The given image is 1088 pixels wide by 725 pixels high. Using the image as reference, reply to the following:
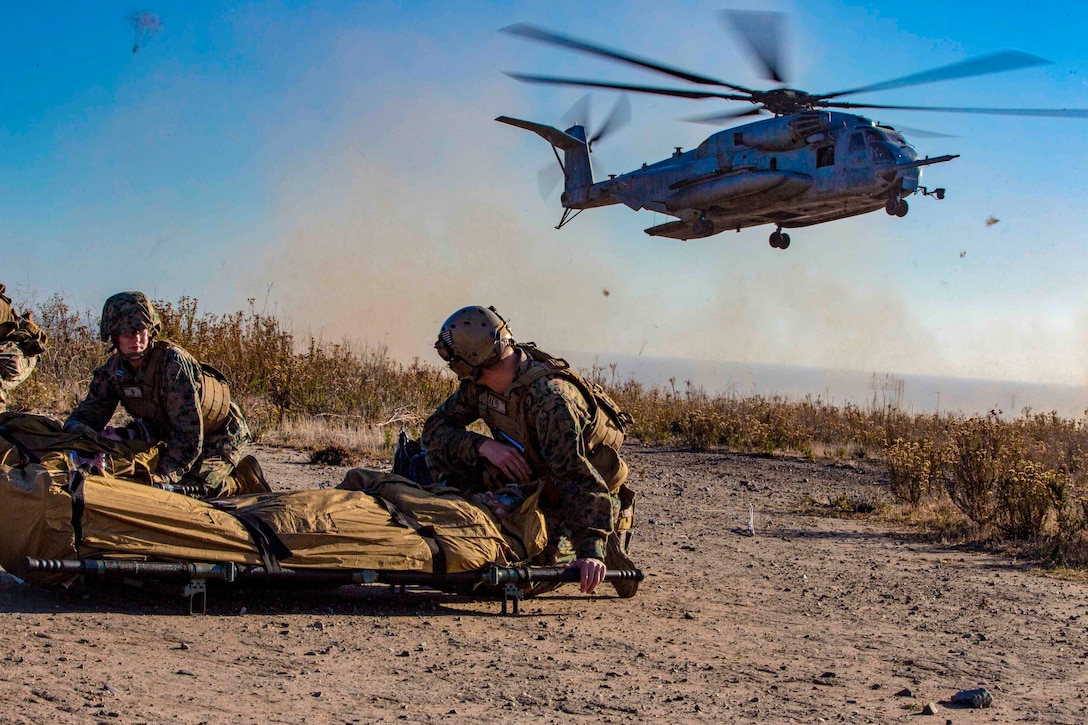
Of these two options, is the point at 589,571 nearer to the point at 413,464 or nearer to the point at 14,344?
the point at 413,464

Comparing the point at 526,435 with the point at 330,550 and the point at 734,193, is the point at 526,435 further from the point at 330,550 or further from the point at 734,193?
the point at 734,193

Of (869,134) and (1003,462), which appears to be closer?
(1003,462)

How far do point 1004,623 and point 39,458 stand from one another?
5142mm

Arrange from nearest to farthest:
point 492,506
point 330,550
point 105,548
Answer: point 105,548 < point 330,550 < point 492,506

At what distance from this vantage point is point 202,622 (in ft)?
14.1

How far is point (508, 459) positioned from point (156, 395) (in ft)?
7.22

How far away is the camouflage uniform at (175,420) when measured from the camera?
5785 millimetres

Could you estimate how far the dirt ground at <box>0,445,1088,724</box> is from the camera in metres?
3.50

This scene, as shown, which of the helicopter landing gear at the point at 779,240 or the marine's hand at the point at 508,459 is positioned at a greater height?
the helicopter landing gear at the point at 779,240

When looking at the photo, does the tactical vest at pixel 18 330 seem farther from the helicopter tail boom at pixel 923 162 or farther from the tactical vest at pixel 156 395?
the helicopter tail boom at pixel 923 162

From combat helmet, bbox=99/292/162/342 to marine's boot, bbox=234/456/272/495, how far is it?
3.52 feet

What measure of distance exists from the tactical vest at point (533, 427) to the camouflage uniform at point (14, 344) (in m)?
3.90

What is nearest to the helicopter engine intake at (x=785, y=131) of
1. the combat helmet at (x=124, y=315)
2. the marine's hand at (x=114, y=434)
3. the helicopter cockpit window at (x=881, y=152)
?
the helicopter cockpit window at (x=881, y=152)

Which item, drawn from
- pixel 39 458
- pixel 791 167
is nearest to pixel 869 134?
pixel 791 167
